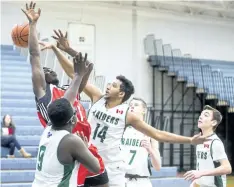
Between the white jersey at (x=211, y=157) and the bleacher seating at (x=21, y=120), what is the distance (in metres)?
3.98

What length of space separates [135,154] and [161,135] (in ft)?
4.77

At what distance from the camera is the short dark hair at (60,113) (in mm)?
3391

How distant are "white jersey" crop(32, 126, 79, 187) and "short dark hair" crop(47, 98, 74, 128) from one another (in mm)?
68

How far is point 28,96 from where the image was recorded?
12.7 metres

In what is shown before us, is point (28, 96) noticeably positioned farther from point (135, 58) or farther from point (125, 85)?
point (125, 85)

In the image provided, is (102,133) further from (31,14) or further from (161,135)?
(31,14)

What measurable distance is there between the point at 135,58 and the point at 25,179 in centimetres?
854

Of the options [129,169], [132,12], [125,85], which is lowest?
[129,169]

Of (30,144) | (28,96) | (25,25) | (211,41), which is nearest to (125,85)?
(25,25)

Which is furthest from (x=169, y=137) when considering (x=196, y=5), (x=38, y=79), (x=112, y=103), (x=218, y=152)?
(x=196, y=5)

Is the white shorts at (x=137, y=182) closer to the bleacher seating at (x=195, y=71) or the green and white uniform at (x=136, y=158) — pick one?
the green and white uniform at (x=136, y=158)

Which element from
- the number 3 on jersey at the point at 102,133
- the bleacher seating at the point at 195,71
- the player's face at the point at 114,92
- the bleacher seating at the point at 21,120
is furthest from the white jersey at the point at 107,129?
the bleacher seating at the point at 195,71

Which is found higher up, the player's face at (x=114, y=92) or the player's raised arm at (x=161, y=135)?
the player's face at (x=114, y=92)

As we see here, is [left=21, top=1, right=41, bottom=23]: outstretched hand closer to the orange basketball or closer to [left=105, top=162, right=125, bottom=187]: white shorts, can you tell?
the orange basketball
